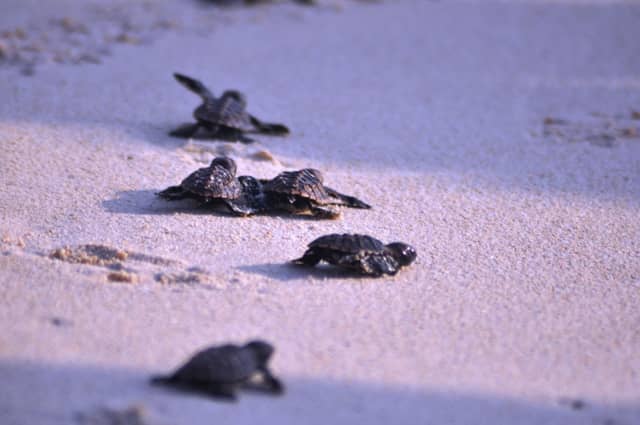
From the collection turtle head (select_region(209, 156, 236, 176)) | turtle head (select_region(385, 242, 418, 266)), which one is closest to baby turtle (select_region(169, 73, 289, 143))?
turtle head (select_region(209, 156, 236, 176))

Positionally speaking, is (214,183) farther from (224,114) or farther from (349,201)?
(224,114)

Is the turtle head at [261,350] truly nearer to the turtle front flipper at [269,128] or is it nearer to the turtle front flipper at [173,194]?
the turtle front flipper at [173,194]

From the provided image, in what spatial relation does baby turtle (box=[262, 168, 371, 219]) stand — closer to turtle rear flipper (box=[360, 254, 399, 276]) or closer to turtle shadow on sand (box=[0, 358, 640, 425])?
turtle rear flipper (box=[360, 254, 399, 276])

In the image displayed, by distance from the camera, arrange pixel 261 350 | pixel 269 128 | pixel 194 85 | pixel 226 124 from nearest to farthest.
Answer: pixel 261 350
pixel 226 124
pixel 269 128
pixel 194 85

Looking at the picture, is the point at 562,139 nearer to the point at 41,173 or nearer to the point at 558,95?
the point at 558,95

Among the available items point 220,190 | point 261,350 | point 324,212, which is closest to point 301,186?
point 324,212

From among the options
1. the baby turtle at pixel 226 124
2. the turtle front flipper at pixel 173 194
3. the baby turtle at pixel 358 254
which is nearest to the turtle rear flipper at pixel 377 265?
the baby turtle at pixel 358 254
